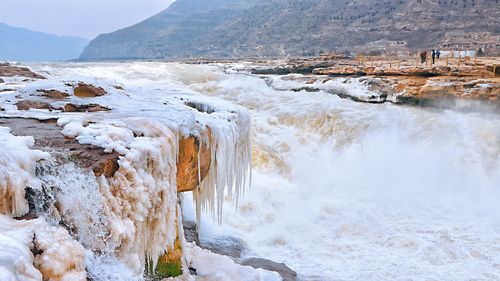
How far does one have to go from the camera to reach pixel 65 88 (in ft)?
18.2

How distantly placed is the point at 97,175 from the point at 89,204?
0.25m

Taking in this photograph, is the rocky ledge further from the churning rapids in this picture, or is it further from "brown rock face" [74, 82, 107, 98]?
"brown rock face" [74, 82, 107, 98]

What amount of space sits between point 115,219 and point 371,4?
268 ft

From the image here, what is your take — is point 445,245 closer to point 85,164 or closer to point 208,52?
point 85,164

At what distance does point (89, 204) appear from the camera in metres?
2.86

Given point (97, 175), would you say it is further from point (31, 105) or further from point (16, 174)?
point (31, 105)

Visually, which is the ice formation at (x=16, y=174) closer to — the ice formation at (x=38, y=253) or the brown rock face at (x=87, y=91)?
the ice formation at (x=38, y=253)

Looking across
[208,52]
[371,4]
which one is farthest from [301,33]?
[208,52]

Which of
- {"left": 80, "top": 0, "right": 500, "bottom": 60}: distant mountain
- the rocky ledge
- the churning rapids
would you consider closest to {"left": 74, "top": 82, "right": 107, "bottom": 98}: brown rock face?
the churning rapids

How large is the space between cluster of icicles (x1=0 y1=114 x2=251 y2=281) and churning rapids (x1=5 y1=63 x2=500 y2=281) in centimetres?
334

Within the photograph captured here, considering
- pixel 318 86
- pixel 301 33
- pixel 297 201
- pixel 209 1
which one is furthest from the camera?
pixel 209 1

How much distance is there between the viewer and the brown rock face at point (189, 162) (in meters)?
4.29

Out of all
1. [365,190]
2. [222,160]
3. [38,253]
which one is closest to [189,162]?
[222,160]

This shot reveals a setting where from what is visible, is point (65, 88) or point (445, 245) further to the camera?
point (445, 245)
